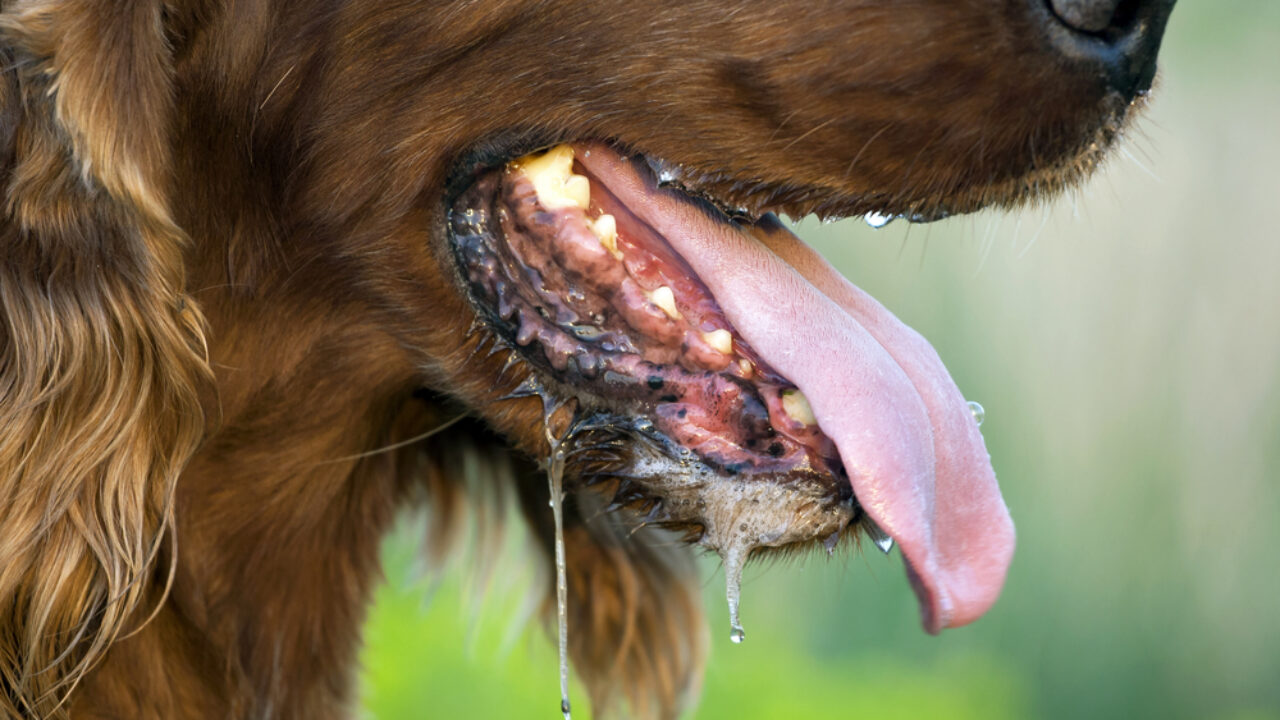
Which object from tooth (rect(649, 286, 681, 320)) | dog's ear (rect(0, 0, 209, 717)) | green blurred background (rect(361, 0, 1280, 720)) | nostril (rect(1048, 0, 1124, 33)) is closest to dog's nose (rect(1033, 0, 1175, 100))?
nostril (rect(1048, 0, 1124, 33))

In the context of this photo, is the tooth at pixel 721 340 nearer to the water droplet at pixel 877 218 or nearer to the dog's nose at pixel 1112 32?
the water droplet at pixel 877 218

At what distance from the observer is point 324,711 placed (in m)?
1.89

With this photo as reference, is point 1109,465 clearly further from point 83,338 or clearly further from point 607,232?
point 83,338

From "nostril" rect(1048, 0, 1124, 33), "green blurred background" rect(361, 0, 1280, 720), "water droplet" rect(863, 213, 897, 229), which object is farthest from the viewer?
"green blurred background" rect(361, 0, 1280, 720)

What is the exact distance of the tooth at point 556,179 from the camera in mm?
1506

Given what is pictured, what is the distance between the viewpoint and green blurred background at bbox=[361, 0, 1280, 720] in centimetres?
406

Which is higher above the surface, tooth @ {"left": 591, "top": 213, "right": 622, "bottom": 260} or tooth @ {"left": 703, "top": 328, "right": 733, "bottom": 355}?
tooth @ {"left": 591, "top": 213, "right": 622, "bottom": 260}

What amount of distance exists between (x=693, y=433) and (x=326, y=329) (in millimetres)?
512

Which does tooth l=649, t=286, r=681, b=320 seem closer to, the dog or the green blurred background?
the dog

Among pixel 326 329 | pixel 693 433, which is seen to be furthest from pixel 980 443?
pixel 326 329

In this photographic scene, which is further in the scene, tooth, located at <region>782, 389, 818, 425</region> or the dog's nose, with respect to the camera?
tooth, located at <region>782, 389, 818, 425</region>

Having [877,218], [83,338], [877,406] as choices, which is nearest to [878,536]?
[877,406]

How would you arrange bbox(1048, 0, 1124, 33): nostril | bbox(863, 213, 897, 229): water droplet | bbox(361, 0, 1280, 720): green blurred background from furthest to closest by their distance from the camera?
bbox(361, 0, 1280, 720): green blurred background < bbox(863, 213, 897, 229): water droplet < bbox(1048, 0, 1124, 33): nostril

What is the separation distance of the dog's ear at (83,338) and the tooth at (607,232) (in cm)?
48
